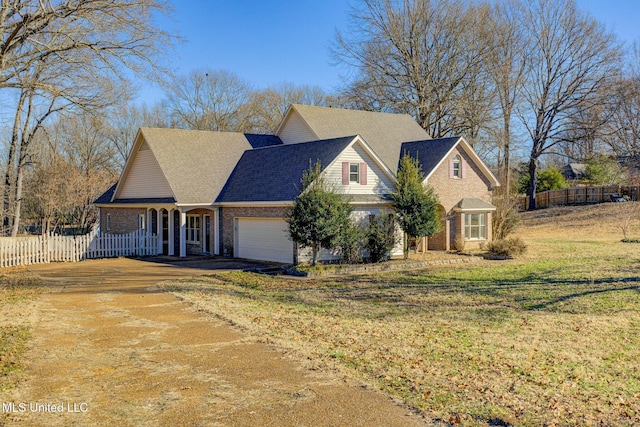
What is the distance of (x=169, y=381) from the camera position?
26.4 ft

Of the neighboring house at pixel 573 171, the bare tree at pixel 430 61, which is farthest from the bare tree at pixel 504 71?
the neighboring house at pixel 573 171

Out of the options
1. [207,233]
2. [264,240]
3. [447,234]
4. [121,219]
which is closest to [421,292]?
[264,240]

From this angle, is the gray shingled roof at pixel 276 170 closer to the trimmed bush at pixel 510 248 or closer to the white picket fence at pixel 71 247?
the white picket fence at pixel 71 247

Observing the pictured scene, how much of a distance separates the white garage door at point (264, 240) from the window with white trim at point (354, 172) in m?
3.48

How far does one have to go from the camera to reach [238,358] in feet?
30.5

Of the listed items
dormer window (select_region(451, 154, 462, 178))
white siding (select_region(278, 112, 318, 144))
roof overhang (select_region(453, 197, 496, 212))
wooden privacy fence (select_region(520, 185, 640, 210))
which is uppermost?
white siding (select_region(278, 112, 318, 144))

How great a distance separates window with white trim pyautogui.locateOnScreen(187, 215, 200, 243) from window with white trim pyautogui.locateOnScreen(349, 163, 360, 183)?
886cm

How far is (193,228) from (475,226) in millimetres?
14510

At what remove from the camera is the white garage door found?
23.8m

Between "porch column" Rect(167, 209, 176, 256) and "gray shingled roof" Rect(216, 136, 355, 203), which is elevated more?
"gray shingled roof" Rect(216, 136, 355, 203)

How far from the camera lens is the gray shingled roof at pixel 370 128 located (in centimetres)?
3091

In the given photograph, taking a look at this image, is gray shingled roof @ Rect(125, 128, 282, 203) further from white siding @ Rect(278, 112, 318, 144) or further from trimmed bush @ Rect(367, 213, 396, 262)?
trimmed bush @ Rect(367, 213, 396, 262)

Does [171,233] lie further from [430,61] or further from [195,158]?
[430,61]

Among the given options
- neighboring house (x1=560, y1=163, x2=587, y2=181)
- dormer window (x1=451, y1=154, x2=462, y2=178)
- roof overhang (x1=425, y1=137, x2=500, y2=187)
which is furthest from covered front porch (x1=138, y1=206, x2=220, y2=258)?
neighboring house (x1=560, y1=163, x2=587, y2=181)
